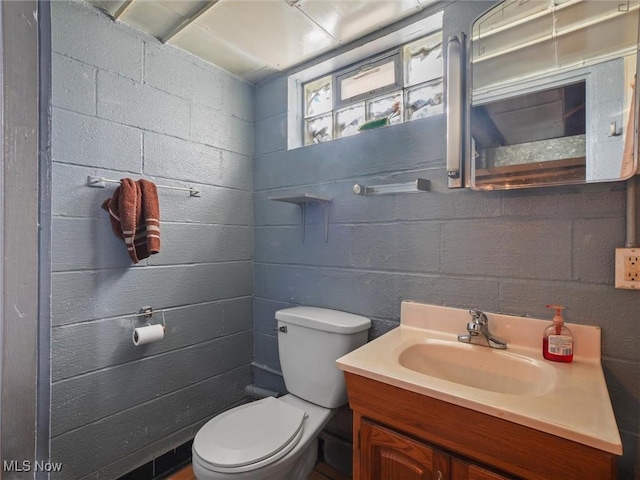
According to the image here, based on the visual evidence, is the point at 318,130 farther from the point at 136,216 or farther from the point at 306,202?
the point at 136,216

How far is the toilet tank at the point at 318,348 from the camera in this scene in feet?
4.75

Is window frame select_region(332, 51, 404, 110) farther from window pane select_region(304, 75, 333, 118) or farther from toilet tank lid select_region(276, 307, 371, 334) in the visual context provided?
toilet tank lid select_region(276, 307, 371, 334)

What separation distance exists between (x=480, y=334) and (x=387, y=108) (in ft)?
3.79

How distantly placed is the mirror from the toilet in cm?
89

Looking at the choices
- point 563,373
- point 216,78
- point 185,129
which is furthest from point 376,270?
point 216,78

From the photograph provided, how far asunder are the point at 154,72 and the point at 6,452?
1.62 m

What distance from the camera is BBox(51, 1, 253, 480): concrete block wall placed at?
1321 mm

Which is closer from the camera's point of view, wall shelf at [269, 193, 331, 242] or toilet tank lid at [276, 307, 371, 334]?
toilet tank lid at [276, 307, 371, 334]

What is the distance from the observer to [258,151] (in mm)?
2018

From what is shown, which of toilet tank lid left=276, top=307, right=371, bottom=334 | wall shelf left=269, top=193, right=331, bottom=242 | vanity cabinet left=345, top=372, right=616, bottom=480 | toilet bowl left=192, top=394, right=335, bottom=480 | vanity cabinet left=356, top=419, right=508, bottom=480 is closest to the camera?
vanity cabinet left=345, top=372, right=616, bottom=480

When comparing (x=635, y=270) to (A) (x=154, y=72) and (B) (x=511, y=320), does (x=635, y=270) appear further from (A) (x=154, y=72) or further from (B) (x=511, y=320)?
(A) (x=154, y=72)

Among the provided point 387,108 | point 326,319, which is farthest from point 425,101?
point 326,319

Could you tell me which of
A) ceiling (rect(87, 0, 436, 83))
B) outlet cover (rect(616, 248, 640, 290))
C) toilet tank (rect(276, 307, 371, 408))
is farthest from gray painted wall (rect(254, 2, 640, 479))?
ceiling (rect(87, 0, 436, 83))

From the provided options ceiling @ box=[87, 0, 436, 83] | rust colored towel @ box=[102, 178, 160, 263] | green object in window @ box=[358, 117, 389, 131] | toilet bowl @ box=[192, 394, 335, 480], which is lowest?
toilet bowl @ box=[192, 394, 335, 480]
